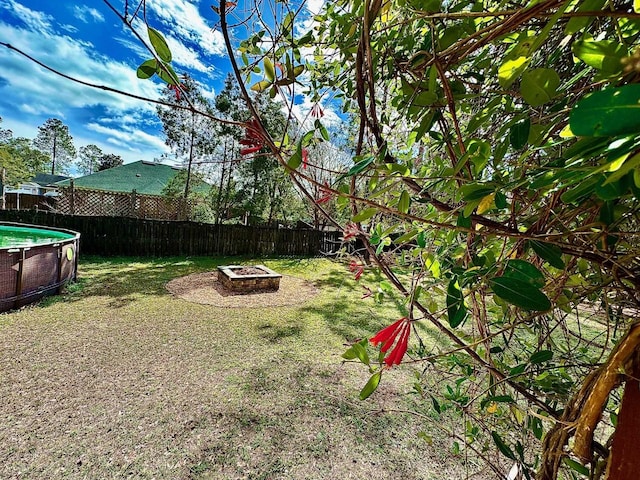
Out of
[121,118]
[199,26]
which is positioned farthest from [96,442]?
[121,118]

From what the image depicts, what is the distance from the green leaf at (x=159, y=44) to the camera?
0.44 meters

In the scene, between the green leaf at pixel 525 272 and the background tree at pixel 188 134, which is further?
the background tree at pixel 188 134

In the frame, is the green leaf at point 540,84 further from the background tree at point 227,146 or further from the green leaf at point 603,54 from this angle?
the background tree at point 227,146

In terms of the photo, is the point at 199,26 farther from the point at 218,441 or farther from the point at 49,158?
the point at 49,158

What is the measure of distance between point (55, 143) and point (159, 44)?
44632 millimetres

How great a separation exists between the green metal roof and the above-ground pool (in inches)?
516

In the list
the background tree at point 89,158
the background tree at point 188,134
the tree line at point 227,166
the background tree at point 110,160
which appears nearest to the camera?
the tree line at point 227,166

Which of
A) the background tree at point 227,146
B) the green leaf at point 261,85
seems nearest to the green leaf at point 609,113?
the green leaf at point 261,85

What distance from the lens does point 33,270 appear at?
394 cm

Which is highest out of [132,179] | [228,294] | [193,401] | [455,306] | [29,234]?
[132,179]

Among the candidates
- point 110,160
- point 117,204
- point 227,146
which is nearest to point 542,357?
point 117,204

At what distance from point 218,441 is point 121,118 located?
1101 inches

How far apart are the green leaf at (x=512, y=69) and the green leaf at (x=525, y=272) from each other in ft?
0.90

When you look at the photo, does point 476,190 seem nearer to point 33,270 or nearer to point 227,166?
point 33,270
